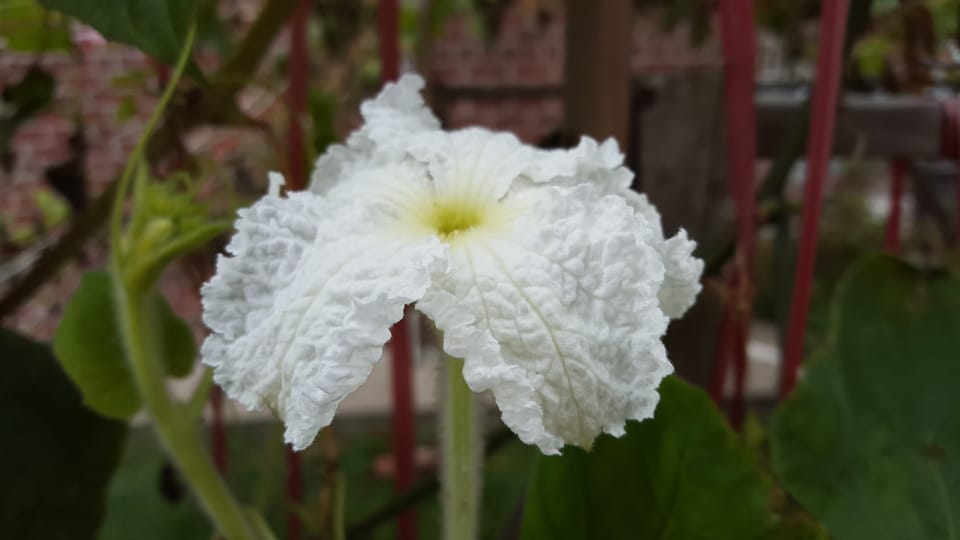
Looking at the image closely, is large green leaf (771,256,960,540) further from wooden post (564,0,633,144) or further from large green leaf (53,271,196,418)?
large green leaf (53,271,196,418)

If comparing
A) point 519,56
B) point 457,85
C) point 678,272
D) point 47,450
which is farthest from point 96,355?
point 519,56

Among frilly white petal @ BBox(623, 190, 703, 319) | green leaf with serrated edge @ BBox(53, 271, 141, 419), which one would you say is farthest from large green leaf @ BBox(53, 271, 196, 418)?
frilly white petal @ BBox(623, 190, 703, 319)

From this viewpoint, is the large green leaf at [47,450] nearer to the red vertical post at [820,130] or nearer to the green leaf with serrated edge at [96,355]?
the green leaf with serrated edge at [96,355]

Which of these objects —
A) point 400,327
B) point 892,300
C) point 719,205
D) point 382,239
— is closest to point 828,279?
point 719,205

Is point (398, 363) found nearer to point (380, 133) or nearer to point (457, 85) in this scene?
point (380, 133)

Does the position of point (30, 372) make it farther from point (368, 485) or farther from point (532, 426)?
point (368, 485)

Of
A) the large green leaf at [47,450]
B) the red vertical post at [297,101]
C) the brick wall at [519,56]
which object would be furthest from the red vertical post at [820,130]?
the brick wall at [519,56]
